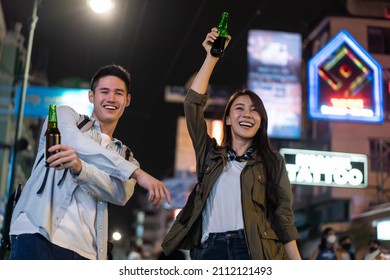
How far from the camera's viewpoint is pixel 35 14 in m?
4.09

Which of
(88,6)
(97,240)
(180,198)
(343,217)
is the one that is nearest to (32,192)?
(97,240)

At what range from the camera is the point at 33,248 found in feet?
5.12

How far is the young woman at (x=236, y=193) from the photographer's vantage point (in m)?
1.79

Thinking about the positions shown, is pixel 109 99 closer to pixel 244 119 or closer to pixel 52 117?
pixel 52 117

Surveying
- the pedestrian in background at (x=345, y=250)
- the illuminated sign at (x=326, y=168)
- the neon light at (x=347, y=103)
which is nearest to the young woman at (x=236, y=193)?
the illuminated sign at (x=326, y=168)

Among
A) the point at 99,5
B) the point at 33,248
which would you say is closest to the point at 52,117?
the point at 33,248

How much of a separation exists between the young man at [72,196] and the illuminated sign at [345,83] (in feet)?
11.7

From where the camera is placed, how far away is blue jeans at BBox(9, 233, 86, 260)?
5.12 feet

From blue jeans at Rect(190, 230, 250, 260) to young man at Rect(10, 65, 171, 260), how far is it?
26cm

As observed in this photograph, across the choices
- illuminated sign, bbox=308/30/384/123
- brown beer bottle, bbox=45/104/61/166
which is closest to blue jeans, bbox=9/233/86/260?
brown beer bottle, bbox=45/104/61/166

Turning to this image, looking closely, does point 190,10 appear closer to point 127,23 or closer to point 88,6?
point 127,23

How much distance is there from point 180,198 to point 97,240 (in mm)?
5138

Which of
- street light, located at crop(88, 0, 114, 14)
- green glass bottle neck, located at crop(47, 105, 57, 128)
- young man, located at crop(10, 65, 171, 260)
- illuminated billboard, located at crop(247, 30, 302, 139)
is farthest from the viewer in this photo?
illuminated billboard, located at crop(247, 30, 302, 139)

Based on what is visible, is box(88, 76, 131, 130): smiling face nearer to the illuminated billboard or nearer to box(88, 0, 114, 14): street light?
box(88, 0, 114, 14): street light
